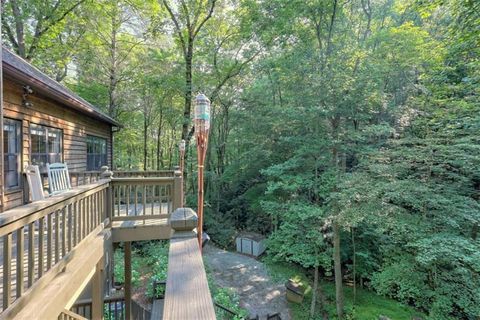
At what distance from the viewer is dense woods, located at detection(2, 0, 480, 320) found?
6.36 metres

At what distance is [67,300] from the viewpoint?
2539 mm

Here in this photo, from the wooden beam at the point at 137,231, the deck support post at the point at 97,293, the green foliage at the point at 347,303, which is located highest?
the wooden beam at the point at 137,231

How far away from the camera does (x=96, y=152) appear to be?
10438 millimetres

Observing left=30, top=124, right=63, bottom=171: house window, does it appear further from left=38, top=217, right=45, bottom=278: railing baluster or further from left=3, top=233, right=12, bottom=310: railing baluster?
left=3, top=233, right=12, bottom=310: railing baluster

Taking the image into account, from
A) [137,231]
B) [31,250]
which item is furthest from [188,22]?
[31,250]

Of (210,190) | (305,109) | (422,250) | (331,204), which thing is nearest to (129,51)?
(210,190)

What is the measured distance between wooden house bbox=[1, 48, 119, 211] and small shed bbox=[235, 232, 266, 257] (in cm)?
779

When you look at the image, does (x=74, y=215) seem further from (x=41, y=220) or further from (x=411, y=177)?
(x=411, y=177)

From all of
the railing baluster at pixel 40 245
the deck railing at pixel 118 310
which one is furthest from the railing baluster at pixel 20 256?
the deck railing at pixel 118 310

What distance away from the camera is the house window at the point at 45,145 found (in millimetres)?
5762

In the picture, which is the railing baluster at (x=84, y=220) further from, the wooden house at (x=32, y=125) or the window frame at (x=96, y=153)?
the window frame at (x=96, y=153)

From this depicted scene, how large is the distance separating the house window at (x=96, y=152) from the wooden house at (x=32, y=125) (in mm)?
820

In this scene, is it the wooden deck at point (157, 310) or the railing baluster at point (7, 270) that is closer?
the railing baluster at point (7, 270)

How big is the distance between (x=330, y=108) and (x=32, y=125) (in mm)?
7775
